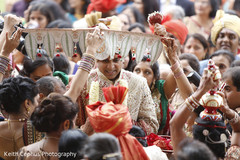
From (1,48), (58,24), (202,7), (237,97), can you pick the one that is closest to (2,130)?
(1,48)

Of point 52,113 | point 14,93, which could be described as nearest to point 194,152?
point 52,113

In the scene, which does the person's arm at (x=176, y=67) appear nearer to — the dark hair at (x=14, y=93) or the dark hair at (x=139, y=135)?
the dark hair at (x=139, y=135)

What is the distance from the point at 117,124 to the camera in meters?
3.12

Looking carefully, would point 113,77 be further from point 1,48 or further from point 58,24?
point 58,24

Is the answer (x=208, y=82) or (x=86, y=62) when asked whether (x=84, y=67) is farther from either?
(x=208, y=82)

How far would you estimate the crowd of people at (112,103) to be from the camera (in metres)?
3.12

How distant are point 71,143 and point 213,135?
42.0 inches

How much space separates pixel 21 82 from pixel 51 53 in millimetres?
746

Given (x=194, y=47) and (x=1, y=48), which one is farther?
(x=194, y=47)

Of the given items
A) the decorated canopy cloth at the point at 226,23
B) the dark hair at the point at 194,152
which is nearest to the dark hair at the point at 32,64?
the dark hair at the point at 194,152

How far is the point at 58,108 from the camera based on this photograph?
3.26 meters

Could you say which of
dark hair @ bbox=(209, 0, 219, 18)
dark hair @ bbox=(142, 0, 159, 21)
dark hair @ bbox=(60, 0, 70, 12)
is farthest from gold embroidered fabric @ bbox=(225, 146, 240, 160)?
dark hair @ bbox=(60, 0, 70, 12)

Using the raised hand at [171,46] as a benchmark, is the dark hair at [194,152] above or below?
below

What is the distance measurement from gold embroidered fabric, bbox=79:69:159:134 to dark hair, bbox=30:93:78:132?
3.76 ft
